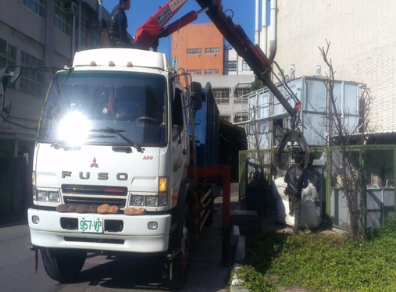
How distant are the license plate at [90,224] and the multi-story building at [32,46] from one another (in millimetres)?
8499

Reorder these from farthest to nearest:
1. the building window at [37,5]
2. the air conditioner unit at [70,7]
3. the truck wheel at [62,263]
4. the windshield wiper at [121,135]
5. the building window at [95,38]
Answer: the building window at [95,38]
the air conditioner unit at [70,7]
the building window at [37,5]
the truck wheel at [62,263]
the windshield wiper at [121,135]

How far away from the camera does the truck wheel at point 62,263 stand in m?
5.95

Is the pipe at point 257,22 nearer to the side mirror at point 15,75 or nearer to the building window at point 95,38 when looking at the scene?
the building window at point 95,38

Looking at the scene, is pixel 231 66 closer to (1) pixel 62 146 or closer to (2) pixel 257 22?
(2) pixel 257 22

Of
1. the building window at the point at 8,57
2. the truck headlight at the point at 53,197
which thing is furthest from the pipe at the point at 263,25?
the truck headlight at the point at 53,197

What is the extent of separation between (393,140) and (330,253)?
339 inches

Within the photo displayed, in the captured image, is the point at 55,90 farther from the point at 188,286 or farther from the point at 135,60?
the point at 188,286

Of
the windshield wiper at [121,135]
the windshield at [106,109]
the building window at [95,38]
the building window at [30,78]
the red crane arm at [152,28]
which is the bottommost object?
the windshield wiper at [121,135]

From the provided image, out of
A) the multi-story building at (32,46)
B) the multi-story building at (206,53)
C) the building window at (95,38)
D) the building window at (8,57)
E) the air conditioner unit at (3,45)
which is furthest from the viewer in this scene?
the multi-story building at (206,53)

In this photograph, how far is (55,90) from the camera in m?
5.94

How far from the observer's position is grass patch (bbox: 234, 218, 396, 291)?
19.9 ft

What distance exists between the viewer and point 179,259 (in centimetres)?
596

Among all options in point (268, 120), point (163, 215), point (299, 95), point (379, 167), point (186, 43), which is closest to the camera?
point (163, 215)

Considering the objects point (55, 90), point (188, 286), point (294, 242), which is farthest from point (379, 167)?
point (55, 90)
